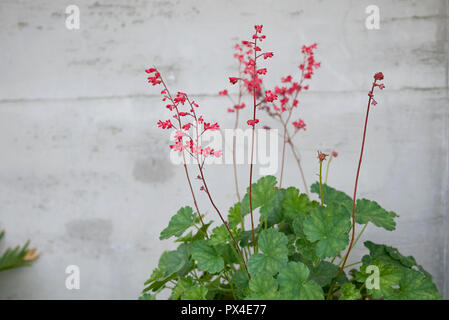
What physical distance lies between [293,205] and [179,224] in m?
0.35

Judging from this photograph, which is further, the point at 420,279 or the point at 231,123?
the point at 231,123

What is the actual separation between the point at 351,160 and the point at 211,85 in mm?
683

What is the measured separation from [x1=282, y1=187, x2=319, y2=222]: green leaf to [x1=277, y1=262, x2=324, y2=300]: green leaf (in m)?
0.26

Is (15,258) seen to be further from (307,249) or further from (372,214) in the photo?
(372,214)

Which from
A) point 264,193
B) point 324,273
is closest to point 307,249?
point 324,273

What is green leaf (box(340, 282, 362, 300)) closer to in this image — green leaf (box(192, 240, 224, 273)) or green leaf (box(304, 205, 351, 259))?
green leaf (box(304, 205, 351, 259))

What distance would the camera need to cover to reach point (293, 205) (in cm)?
117

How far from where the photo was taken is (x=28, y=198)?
1797mm

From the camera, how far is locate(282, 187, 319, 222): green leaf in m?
1.15

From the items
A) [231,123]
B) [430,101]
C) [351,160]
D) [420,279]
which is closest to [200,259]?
[420,279]

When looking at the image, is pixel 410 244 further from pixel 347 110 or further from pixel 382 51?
pixel 382 51

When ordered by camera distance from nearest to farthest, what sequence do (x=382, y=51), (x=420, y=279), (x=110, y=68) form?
(x=420, y=279), (x=382, y=51), (x=110, y=68)

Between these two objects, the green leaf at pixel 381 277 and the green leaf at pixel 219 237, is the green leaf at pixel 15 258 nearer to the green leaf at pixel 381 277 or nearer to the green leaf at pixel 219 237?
the green leaf at pixel 219 237
